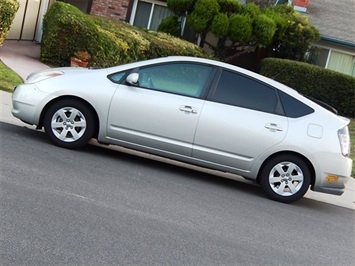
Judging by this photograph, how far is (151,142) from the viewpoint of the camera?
9477 mm

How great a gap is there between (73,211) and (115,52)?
12.1m

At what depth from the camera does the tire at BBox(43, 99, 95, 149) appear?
9.41 m

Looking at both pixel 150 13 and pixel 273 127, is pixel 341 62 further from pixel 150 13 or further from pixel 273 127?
pixel 273 127

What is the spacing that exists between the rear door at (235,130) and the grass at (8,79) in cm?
491

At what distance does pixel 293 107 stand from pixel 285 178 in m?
0.99

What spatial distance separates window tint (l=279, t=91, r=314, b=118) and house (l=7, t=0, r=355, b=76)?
14567 mm

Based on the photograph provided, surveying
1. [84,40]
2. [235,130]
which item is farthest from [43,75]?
[84,40]

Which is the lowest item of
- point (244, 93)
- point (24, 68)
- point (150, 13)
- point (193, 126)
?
point (24, 68)

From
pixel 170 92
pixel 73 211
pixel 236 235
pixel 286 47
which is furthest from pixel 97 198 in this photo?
pixel 286 47

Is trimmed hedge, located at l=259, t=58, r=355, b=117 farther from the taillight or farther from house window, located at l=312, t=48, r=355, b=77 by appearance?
the taillight

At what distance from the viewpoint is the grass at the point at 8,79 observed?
42.6ft

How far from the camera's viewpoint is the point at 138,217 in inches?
278

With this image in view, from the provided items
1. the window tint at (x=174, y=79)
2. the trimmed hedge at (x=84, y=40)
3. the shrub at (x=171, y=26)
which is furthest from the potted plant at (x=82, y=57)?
the window tint at (x=174, y=79)

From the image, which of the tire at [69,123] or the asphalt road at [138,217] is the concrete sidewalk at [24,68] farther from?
the tire at [69,123]
